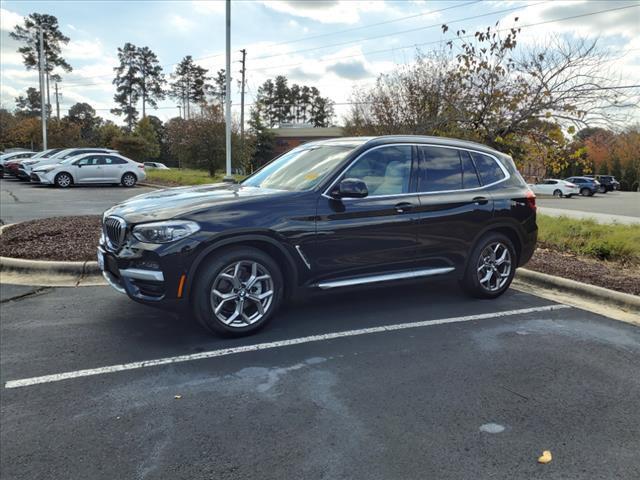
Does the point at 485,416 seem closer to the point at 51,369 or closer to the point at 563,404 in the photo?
the point at 563,404

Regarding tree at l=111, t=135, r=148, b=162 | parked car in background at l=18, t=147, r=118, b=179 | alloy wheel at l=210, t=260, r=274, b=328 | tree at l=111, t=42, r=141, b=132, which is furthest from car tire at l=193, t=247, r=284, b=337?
tree at l=111, t=42, r=141, b=132

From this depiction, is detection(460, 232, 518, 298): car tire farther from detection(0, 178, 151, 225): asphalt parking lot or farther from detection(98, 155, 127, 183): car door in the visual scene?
detection(98, 155, 127, 183): car door

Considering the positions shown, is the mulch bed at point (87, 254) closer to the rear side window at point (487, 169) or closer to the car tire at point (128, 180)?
the rear side window at point (487, 169)

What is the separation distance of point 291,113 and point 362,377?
9653 centimetres

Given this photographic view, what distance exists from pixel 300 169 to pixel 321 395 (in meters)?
2.53

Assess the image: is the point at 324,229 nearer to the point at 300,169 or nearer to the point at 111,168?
the point at 300,169

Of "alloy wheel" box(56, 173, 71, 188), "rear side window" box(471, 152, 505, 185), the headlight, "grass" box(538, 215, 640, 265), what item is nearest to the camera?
the headlight

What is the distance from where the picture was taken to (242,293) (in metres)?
4.40

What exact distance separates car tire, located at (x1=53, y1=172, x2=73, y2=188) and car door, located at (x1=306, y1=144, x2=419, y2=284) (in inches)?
721

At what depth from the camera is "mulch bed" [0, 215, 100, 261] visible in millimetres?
6852

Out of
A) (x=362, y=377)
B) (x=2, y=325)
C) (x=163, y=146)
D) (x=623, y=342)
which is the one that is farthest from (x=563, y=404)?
(x=163, y=146)

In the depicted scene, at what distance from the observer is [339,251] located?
477cm

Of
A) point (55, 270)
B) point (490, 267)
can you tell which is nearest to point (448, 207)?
point (490, 267)

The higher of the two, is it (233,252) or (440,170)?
(440,170)
